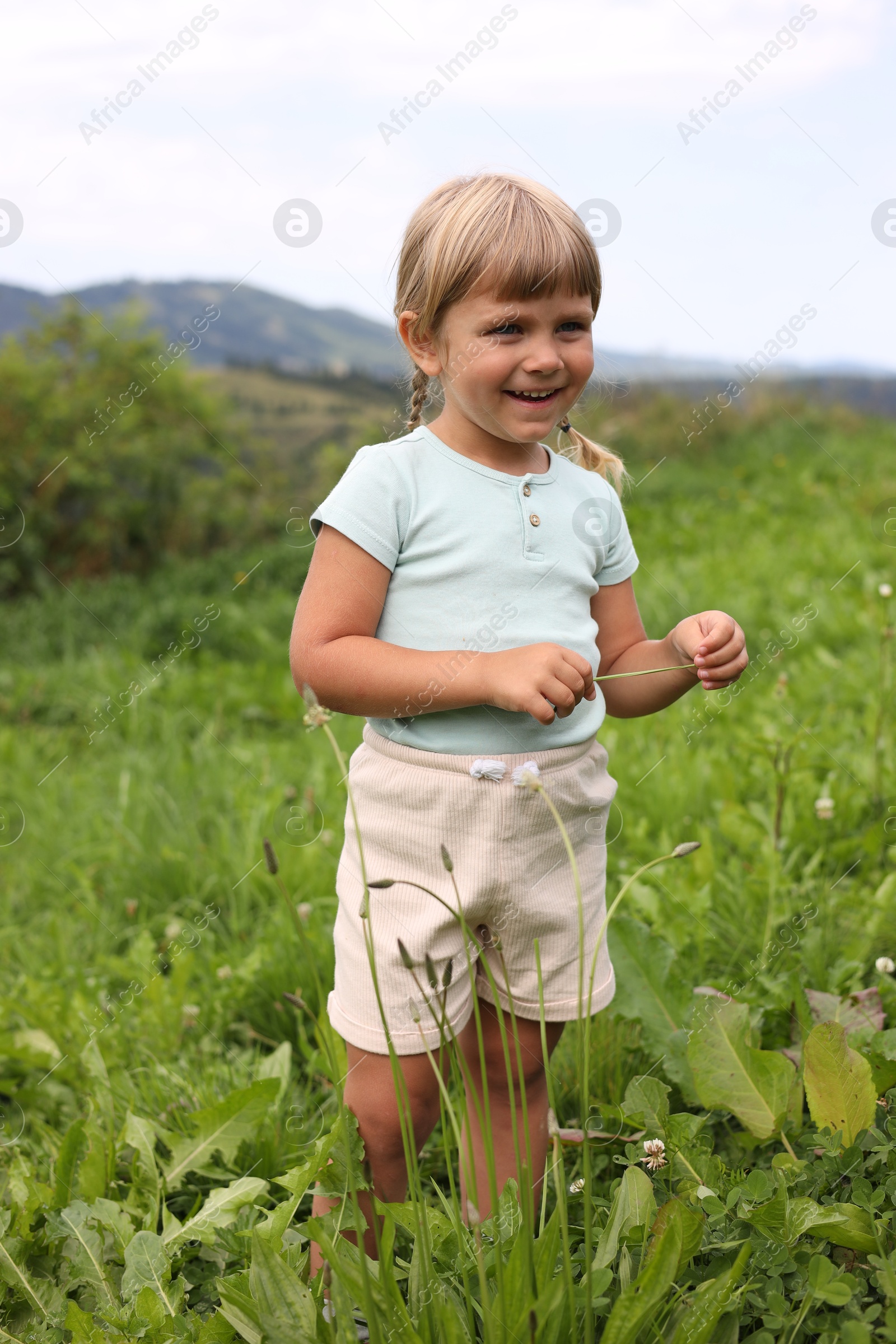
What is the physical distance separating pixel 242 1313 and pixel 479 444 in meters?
1.12

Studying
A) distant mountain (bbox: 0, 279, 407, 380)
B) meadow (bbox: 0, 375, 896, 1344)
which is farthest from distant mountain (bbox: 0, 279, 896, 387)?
meadow (bbox: 0, 375, 896, 1344)

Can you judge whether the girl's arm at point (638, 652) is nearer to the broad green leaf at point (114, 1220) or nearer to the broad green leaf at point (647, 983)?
the broad green leaf at point (647, 983)

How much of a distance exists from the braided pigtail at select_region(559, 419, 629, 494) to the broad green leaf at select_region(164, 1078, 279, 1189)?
3.65 ft

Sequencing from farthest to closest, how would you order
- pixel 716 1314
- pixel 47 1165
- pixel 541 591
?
pixel 47 1165, pixel 541 591, pixel 716 1314

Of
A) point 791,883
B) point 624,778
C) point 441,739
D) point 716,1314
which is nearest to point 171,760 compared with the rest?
point 624,778

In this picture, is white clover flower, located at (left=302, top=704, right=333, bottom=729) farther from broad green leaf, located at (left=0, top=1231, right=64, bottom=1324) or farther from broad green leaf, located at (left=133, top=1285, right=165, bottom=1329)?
broad green leaf, located at (left=0, top=1231, right=64, bottom=1324)

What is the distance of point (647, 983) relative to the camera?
1.89 meters

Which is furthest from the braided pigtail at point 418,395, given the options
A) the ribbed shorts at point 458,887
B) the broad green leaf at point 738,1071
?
the broad green leaf at point 738,1071

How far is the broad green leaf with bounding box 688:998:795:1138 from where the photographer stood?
1567 millimetres

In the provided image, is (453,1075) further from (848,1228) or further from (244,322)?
(244,322)

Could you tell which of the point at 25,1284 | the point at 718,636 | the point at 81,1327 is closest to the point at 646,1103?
the point at 718,636

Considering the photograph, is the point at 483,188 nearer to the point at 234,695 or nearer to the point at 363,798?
the point at 363,798

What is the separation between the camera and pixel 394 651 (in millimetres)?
1352

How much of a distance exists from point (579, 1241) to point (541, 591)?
867mm
